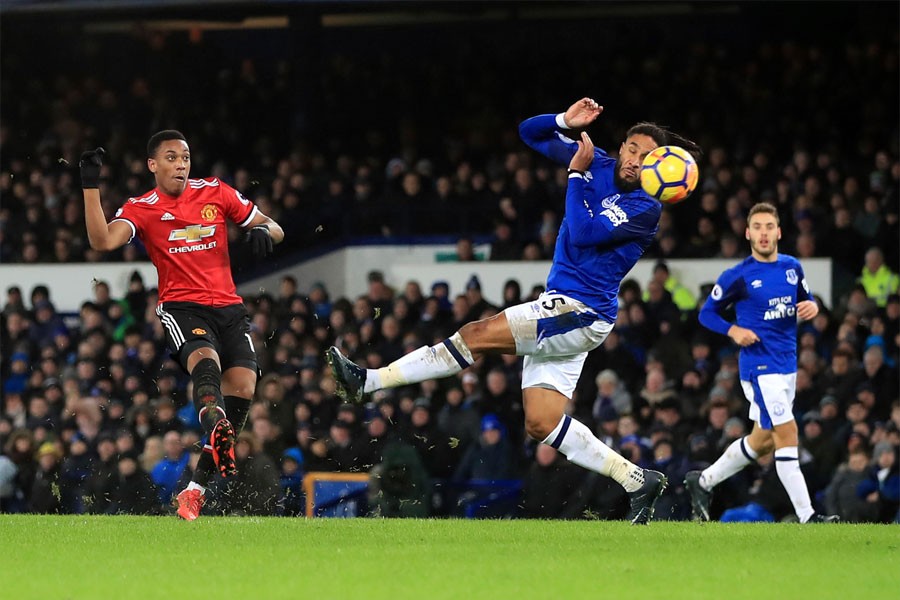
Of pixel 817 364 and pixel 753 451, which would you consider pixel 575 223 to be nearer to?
pixel 753 451

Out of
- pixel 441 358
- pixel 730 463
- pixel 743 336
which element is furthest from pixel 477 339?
pixel 730 463

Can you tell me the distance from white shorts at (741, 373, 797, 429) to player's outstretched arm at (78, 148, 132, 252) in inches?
187

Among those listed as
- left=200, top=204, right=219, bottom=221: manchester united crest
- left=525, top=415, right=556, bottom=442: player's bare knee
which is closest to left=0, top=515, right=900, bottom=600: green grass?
left=525, top=415, right=556, bottom=442: player's bare knee

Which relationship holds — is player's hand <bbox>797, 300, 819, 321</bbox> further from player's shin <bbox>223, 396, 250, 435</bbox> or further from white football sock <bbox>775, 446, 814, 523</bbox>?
player's shin <bbox>223, 396, 250, 435</bbox>

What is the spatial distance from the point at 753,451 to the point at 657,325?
4.53 metres

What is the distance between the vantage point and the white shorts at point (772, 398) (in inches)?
436

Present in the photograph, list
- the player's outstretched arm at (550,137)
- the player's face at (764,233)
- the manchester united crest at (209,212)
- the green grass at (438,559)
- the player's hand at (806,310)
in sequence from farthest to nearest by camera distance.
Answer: the player's face at (764,233), the player's hand at (806,310), the manchester united crest at (209,212), the player's outstretched arm at (550,137), the green grass at (438,559)

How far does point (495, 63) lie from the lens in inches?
979

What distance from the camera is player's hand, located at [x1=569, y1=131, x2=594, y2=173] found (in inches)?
349

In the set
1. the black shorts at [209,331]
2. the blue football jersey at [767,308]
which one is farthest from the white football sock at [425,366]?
the blue football jersey at [767,308]

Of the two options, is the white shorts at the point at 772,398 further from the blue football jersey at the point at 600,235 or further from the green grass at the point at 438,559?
the blue football jersey at the point at 600,235

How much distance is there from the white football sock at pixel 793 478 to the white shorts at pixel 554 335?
8.58 ft

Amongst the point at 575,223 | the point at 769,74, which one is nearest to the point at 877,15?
the point at 769,74

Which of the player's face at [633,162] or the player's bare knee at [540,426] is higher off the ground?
the player's face at [633,162]
